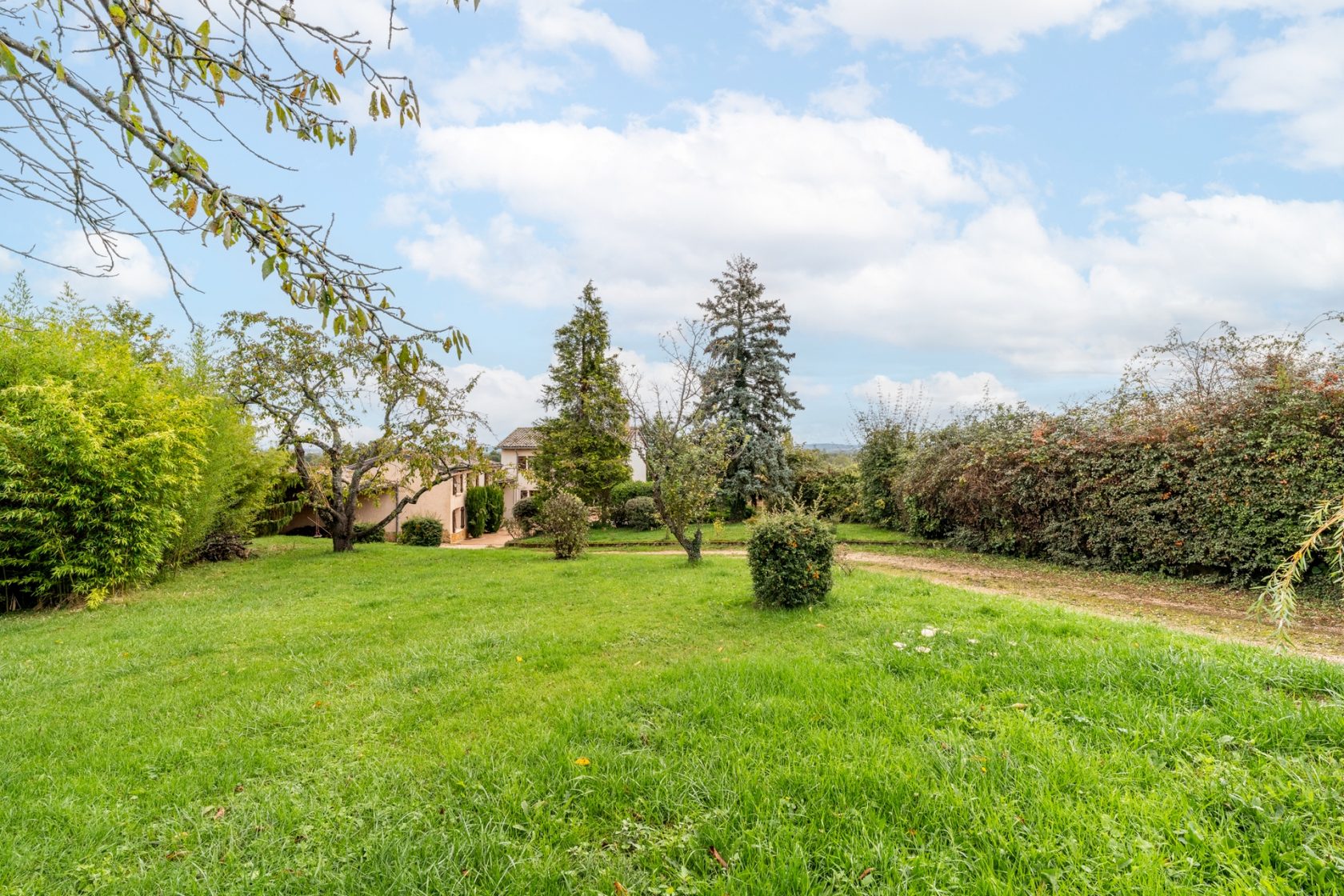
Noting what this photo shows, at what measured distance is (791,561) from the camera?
22.2 ft

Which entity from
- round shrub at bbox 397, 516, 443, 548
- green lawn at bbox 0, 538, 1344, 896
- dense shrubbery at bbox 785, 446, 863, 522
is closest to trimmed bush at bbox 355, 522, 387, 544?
round shrub at bbox 397, 516, 443, 548

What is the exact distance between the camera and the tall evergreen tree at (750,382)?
2156cm

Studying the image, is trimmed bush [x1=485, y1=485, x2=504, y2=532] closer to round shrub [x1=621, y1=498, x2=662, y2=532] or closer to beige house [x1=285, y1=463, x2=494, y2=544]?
beige house [x1=285, y1=463, x2=494, y2=544]

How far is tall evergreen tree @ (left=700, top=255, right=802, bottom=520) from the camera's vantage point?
70.7ft

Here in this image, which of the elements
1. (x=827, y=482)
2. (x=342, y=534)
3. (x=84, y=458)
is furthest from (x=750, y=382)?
(x=84, y=458)

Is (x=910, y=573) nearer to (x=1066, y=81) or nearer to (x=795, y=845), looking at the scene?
(x=1066, y=81)

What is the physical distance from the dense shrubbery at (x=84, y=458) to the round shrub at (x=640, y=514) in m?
14.1

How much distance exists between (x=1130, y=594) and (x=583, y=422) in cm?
1950

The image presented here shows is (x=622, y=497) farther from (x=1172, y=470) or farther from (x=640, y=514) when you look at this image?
(x=1172, y=470)

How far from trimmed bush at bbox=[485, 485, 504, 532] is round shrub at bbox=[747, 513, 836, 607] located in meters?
24.5

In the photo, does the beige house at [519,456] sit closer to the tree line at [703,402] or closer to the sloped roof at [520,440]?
the sloped roof at [520,440]

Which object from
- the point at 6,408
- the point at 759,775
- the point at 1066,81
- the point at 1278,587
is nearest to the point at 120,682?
the point at 759,775

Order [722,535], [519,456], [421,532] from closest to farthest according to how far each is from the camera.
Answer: [722,535] < [421,532] < [519,456]

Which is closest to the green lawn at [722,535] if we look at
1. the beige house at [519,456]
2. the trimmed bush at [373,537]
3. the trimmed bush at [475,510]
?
the trimmed bush at [373,537]
